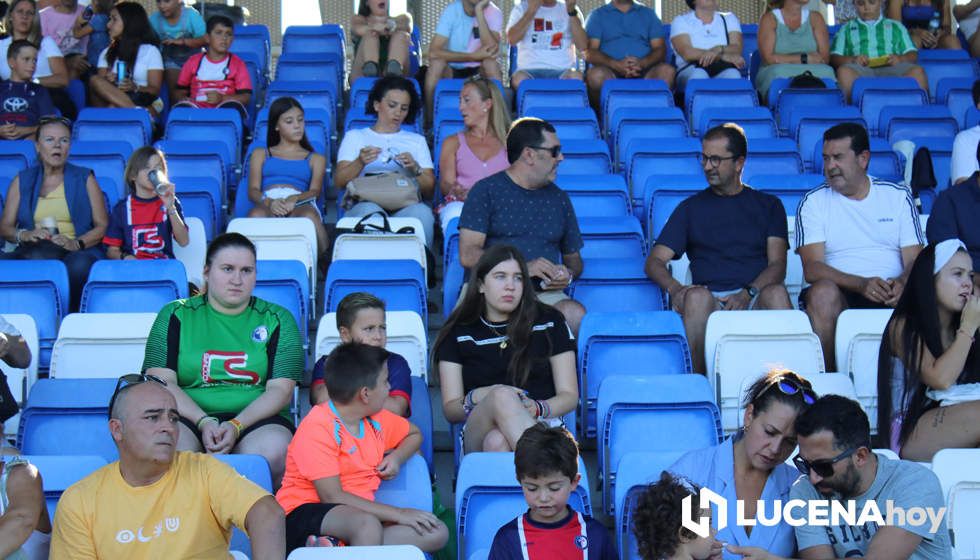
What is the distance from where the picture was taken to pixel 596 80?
30.1 ft

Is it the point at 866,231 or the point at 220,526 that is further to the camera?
the point at 866,231

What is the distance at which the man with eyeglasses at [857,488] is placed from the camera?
376 centimetres

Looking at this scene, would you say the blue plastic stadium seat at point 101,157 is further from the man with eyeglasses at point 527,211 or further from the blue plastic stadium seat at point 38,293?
the man with eyeglasses at point 527,211

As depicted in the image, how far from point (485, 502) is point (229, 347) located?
1.18m

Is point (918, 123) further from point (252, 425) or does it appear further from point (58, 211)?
point (252, 425)

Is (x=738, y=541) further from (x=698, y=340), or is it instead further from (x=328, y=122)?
Result: (x=328, y=122)

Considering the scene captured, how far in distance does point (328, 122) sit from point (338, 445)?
4.23 metres

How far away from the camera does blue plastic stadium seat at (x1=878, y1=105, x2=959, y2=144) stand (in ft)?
27.4

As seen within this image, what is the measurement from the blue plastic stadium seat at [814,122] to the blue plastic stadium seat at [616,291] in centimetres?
246

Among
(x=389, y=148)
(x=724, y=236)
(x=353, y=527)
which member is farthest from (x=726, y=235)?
(x=353, y=527)

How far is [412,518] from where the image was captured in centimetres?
425

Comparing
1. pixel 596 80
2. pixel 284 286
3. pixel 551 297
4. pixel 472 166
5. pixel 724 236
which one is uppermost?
pixel 596 80

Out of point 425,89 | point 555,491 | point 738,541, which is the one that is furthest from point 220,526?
point 425,89

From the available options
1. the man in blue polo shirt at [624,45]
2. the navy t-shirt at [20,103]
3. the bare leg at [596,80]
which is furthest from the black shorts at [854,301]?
the navy t-shirt at [20,103]
